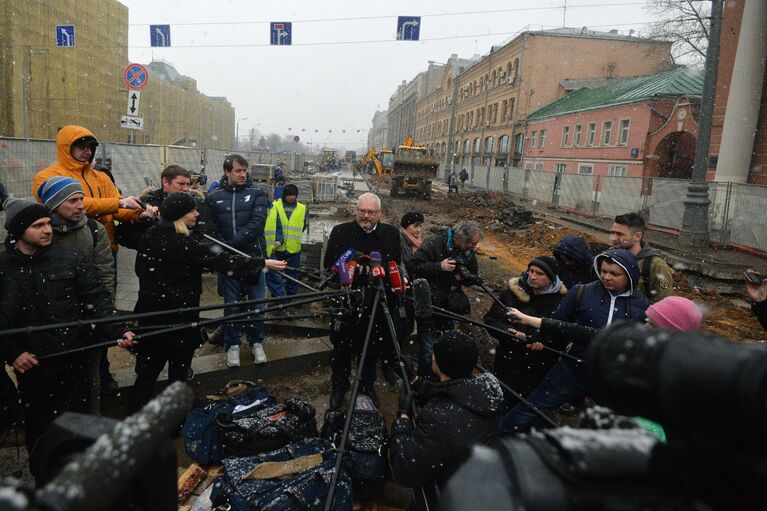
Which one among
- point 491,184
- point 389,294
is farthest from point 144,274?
point 491,184

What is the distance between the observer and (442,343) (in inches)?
89.2

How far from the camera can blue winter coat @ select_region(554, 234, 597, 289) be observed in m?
3.92

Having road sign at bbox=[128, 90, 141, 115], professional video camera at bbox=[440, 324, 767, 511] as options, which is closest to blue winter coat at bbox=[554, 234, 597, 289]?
professional video camera at bbox=[440, 324, 767, 511]

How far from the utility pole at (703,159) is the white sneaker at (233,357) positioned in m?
11.7

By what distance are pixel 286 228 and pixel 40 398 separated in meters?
3.74

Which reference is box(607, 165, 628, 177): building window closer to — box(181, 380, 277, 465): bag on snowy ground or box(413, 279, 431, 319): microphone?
box(413, 279, 431, 319): microphone

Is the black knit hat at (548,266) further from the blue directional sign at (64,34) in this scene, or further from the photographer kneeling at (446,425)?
the blue directional sign at (64,34)

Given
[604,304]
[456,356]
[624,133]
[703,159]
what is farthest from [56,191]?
[624,133]

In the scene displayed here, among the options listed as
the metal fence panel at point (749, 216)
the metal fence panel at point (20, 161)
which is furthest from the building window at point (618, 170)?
the metal fence panel at point (20, 161)

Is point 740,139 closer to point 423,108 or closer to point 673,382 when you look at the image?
point 673,382

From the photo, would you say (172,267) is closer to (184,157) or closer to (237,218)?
(237,218)

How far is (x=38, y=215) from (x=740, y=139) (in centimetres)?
1809

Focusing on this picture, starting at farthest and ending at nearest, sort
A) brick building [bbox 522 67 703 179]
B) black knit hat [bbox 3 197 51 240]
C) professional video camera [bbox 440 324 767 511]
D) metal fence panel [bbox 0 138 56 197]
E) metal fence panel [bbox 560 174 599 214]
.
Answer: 1. brick building [bbox 522 67 703 179]
2. metal fence panel [bbox 560 174 599 214]
3. metal fence panel [bbox 0 138 56 197]
4. black knit hat [bbox 3 197 51 240]
5. professional video camera [bbox 440 324 767 511]

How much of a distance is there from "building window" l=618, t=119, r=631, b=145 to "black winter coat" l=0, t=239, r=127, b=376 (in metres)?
26.7
